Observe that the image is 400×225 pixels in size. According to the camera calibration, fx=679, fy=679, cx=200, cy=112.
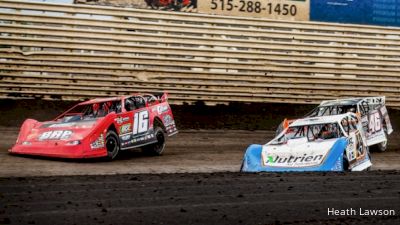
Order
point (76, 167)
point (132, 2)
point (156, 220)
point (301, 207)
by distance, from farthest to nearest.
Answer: point (132, 2)
point (76, 167)
point (301, 207)
point (156, 220)

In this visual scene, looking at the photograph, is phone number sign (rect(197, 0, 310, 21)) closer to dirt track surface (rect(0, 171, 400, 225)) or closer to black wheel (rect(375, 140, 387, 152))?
black wheel (rect(375, 140, 387, 152))

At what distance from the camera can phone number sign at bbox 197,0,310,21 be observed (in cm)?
2005

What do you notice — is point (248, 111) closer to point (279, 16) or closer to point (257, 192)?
point (279, 16)

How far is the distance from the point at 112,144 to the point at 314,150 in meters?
4.02

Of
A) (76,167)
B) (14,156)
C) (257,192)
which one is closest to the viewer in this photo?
(257,192)

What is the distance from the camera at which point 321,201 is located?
655 centimetres

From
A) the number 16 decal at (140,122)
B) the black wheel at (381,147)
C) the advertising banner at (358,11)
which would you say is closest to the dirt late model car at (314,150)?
the number 16 decal at (140,122)

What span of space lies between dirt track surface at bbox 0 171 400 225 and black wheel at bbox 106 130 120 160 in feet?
12.9

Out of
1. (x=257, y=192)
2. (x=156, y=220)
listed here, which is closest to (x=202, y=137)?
(x=257, y=192)

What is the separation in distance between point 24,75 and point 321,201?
1263 cm

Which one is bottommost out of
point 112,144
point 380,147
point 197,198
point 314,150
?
point 380,147

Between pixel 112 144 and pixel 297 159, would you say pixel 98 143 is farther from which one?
pixel 297 159

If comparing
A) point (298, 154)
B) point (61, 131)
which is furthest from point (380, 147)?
point (61, 131)

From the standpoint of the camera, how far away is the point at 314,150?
10453mm
